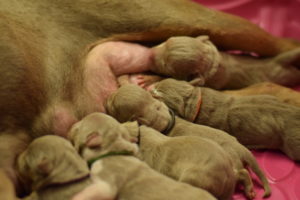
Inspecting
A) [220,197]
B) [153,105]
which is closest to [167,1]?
[153,105]

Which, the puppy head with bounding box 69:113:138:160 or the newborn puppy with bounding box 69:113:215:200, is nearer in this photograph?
the newborn puppy with bounding box 69:113:215:200

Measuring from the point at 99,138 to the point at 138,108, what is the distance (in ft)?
1.39

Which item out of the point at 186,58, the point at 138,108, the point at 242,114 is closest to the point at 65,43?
the point at 138,108

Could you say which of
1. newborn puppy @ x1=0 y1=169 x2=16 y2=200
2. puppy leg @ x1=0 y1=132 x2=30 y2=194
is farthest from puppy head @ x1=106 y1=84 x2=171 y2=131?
newborn puppy @ x1=0 y1=169 x2=16 y2=200

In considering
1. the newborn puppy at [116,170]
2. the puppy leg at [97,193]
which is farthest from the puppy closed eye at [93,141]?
the puppy leg at [97,193]

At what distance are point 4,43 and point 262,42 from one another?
1.67 meters

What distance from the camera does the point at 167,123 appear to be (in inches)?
93.2

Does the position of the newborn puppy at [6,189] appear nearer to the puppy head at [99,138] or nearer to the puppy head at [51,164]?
the puppy head at [51,164]

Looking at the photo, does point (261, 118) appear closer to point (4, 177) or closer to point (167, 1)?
point (167, 1)

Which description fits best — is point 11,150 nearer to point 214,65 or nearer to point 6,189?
point 6,189

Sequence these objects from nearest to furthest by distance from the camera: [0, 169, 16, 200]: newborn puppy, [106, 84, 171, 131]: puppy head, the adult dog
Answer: [0, 169, 16, 200]: newborn puppy → the adult dog → [106, 84, 171, 131]: puppy head

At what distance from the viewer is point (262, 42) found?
117 inches

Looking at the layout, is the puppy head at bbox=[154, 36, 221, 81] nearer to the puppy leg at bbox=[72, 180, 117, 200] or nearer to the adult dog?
the adult dog

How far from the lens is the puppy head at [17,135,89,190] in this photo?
1786 mm
